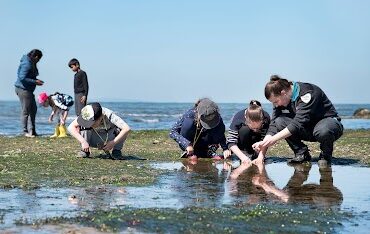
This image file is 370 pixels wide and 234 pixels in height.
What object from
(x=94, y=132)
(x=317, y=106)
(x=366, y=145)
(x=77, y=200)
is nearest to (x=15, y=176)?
(x=77, y=200)

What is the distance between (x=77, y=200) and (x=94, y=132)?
4.26 metres

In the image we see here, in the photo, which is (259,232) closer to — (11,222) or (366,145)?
(11,222)

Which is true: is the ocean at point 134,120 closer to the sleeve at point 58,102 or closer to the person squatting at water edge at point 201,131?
the sleeve at point 58,102

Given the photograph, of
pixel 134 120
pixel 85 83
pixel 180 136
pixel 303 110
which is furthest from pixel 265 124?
pixel 134 120

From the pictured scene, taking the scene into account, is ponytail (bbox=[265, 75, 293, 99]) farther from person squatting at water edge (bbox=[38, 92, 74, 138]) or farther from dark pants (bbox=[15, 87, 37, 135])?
person squatting at water edge (bbox=[38, 92, 74, 138])

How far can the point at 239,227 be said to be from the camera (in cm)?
432

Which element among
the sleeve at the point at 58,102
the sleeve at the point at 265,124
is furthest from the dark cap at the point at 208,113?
the sleeve at the point at 58,102

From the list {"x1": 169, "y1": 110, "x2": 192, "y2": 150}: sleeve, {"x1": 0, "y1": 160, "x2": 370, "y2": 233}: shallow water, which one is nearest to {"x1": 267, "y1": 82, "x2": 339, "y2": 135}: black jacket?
{"x1": 0, "y1": 160, "x2": 370, "y2": 233}: shallow water

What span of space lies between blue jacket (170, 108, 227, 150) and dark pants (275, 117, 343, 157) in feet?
3.73

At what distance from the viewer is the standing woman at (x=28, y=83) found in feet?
52.9

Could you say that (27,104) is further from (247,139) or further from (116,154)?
(247,139)

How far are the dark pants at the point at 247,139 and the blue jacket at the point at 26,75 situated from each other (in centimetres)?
816

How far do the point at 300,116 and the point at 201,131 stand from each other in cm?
191

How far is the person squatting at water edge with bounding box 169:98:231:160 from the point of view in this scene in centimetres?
928
